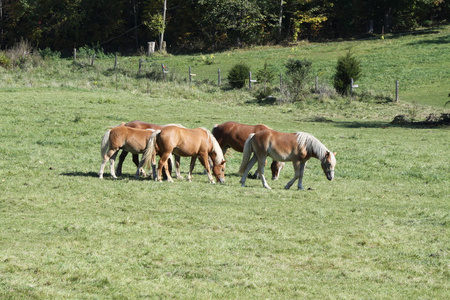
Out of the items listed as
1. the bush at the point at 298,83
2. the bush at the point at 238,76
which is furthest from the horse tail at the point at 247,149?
the bush at the point at 238,76

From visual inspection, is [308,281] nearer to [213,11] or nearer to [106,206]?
[106,206]

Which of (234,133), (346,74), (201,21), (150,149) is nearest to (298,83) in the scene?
(346,74)

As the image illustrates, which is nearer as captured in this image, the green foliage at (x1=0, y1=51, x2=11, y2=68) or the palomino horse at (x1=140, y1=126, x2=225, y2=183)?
the palomino horse at (x1=140, y1=126, x2=225, y2=183)

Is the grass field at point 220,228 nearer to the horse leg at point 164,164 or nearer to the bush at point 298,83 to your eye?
the horse leg at point 164,164

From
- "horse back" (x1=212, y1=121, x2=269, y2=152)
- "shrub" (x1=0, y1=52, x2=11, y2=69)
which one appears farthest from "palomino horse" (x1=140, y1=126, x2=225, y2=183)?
"shrub" (x1=0, y1=52, x2=11, y2=69)

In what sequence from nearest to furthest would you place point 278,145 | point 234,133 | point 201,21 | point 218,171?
point 278,145, point 218,171, point 234,133, point 201,21

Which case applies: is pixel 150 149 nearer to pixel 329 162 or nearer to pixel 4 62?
pixel 329 162

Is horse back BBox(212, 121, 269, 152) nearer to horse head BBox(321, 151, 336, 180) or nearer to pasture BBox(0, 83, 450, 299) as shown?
pasture BBox(0, 83, 450, 299)

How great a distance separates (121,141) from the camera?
1508 cm

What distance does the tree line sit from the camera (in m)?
64.2

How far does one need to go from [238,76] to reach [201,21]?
2520 cm

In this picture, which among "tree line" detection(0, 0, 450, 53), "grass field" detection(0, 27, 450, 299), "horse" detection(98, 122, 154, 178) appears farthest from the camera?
"tree line" detection(0, 0, 450, 53)

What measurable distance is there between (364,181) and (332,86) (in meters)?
26.2

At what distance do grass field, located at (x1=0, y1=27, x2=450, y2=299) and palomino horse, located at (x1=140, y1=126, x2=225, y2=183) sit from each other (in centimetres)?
55
